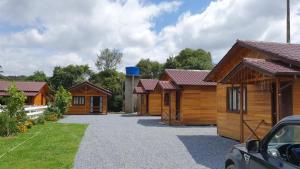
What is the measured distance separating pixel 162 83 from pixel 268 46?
40.8 feet

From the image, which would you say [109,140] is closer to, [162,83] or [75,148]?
[75,148]

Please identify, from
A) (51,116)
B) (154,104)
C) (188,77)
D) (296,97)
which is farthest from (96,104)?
(296,97)

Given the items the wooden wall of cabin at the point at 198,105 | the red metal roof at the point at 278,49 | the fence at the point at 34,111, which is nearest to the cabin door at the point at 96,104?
the fence at the point at 34,111

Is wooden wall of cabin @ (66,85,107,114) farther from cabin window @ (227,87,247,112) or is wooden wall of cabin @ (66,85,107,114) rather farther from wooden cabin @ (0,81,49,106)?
cabin window @ (227,87,247,112)

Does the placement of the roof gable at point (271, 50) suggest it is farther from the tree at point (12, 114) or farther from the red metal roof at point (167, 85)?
the tree at point (12, 114)

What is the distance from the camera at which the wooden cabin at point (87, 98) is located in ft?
134

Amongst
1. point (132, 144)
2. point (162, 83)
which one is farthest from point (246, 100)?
point (162, 83)

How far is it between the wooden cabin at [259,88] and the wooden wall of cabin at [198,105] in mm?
7413

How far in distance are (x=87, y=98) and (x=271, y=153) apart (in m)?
37.3

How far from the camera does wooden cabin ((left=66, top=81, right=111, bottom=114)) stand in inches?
1603

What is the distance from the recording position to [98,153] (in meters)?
11.9

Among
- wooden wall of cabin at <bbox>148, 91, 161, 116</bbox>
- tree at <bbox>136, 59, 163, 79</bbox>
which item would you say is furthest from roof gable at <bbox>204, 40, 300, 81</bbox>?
tree at <bbox>136, 59, 163, 79</bbox>

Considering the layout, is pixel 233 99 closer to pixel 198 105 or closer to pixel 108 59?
pixel 198 105

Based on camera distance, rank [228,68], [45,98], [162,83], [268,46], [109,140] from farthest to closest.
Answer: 1. [45,98]
2. [162,83]
3. [228,68]
4. [109,140]
5. [268,46]
